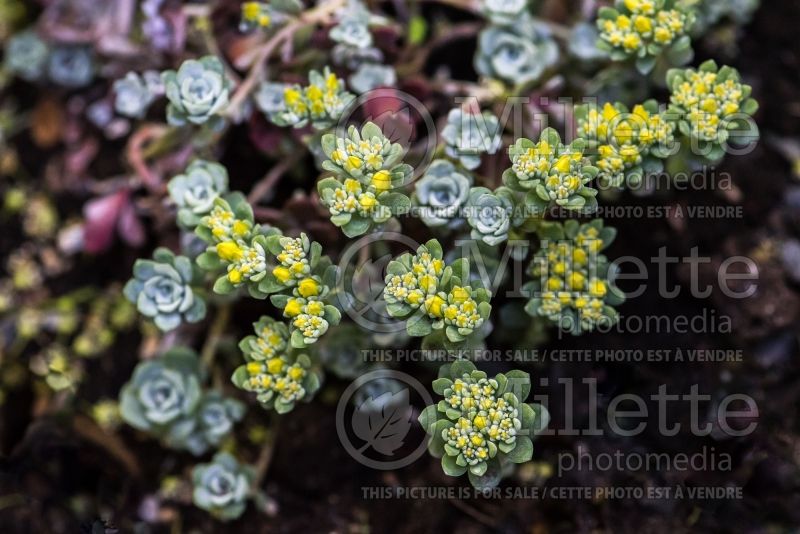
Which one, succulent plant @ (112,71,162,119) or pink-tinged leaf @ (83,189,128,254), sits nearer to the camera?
succulent plant @ (112,71,162,119)

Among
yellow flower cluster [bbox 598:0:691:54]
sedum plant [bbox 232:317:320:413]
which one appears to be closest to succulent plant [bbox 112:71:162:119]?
sedum plant [bbox 232:317:320:413]

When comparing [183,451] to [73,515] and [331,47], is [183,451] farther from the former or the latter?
[331,47]

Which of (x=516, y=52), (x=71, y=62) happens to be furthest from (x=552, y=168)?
(x=71, y=62)

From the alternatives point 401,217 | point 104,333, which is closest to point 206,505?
point 104,333

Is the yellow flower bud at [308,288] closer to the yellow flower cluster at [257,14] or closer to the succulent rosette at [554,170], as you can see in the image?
the succulent rosette at [554,170]

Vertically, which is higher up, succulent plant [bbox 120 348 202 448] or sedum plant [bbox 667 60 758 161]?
sedum plant [bbox 667 60 758 161]

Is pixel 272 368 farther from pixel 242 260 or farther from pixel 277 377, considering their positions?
pixel 242 260

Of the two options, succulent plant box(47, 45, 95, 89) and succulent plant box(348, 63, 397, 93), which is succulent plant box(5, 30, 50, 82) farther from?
succulent plant box(348, 63, 397, 93)
